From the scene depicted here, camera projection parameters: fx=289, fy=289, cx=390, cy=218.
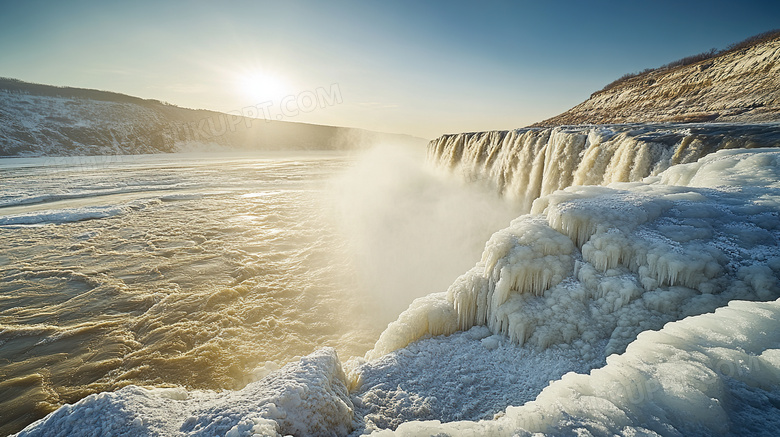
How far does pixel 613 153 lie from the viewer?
980 centimetres

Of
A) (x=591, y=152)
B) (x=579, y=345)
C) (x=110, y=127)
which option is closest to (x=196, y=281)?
(x=579, y=345)

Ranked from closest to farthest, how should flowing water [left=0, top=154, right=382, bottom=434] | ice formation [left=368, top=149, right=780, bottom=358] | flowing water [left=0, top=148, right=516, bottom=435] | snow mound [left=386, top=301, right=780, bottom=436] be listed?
1. snow mound [left=386, top=301, right=780, bottom=436]
2. ice formation [left=368, top=149, right=780, bottom=358]
3. flowing water [left=0, top=154, right=382, bottom=434]
4. flowing water [left=0, top=148, right=516, bottom=435]

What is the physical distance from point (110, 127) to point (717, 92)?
323ft

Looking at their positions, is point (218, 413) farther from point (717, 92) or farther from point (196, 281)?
point (717, 92)

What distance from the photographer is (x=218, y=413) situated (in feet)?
8.07

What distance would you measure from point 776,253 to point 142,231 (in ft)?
62.1

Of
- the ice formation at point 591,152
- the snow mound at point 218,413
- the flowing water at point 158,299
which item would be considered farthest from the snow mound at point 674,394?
the ice formation at point 591,152

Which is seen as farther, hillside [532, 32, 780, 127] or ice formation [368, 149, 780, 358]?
hillside [532, 32, 780, 127]

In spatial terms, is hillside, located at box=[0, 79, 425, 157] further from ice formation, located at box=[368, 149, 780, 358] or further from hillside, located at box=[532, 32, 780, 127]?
hillside, located at box=[532, 32, 780, 127]

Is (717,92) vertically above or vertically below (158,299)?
above

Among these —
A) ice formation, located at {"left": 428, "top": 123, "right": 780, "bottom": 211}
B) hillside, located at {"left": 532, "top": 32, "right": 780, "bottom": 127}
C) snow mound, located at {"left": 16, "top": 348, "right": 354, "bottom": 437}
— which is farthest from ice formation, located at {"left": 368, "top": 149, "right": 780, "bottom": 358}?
hillside, located at {"left": 532, "top": 32, "right": 780, "bottom": 127}

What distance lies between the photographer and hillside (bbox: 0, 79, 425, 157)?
184ft

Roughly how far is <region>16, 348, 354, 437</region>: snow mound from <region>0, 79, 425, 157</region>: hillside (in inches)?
3176

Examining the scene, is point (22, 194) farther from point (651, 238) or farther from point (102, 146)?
point (102, 146)
